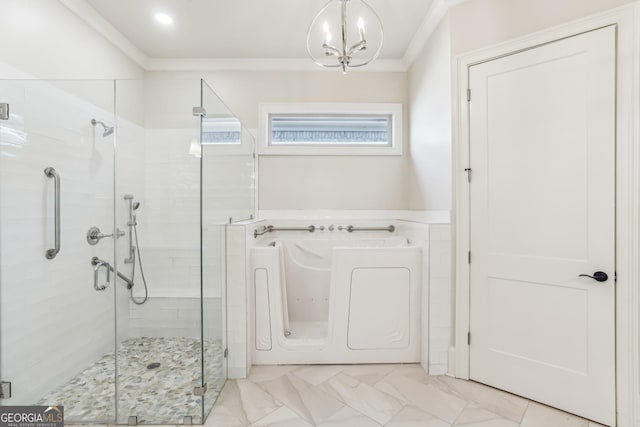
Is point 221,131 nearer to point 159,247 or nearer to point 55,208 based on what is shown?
point 159,247

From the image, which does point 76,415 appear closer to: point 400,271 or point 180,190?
point 180,190

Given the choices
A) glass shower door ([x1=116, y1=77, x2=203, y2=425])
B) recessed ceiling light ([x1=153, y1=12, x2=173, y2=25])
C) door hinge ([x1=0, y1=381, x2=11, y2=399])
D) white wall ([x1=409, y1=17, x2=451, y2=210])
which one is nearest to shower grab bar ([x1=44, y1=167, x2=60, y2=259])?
glass shower door ([x1=116, y1=77, x2=203, y2=425])

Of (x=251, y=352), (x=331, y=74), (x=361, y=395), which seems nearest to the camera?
(x=361, y=395)

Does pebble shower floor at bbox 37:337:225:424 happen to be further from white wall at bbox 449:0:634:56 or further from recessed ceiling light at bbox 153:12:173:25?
white wall at bbox 449:0:634:56

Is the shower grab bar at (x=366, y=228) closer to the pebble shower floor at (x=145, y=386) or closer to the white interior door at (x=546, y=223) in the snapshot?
the white interior door at (x=546, y=223)

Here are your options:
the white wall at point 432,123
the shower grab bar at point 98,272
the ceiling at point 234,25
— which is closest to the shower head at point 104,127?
the shower grab bar at point 98,272

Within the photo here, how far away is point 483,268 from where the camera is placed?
6.45 ft

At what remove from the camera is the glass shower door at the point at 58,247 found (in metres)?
1.63

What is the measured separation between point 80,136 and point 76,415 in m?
1.64

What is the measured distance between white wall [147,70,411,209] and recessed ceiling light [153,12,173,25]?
0.67m

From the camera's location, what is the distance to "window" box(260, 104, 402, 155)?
309cm

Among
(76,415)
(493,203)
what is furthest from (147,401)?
(493,203)

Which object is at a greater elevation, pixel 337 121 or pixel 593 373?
pixel 337 121

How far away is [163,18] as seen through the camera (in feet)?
7.76
